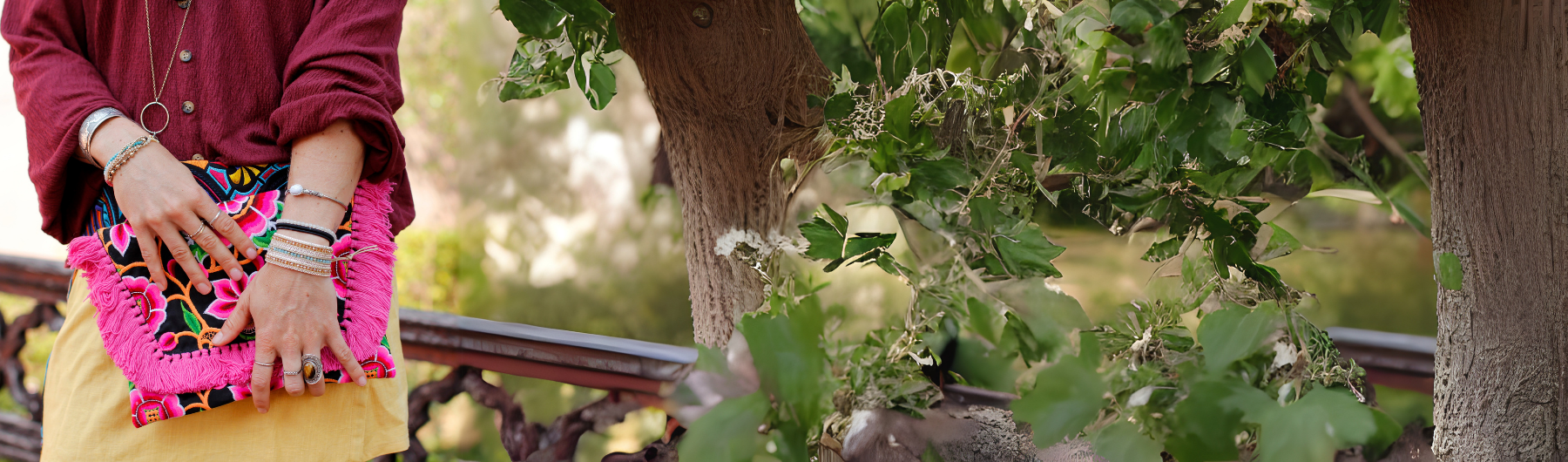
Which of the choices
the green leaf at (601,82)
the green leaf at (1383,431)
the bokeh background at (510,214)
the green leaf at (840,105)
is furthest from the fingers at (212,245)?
the bokeh background at (510,214)

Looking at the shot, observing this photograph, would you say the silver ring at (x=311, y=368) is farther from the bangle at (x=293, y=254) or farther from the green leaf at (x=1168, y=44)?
the green leaf at (x=1168, y=44)

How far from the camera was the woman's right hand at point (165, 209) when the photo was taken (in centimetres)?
49

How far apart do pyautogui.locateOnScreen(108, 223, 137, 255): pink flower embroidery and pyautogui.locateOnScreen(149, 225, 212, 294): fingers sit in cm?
3

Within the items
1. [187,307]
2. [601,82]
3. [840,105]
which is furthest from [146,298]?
[840,105]

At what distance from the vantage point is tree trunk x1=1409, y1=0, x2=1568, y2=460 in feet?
1.18

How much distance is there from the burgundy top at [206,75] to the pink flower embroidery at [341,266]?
0.18ft

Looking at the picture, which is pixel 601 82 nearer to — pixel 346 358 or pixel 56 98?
pixel 346 358

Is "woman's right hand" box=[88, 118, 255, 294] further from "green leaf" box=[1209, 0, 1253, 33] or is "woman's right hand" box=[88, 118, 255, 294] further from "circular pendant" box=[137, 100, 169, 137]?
"green leaf" box=[1209, 0, 1253, 33]

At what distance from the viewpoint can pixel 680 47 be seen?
1.65ft

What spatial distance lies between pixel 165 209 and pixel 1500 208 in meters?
0.73

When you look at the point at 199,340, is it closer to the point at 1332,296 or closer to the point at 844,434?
the point at 844,434

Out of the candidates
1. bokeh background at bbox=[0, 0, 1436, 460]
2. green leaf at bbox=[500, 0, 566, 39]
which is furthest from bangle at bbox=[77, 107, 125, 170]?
bokeh background at bbox=[0, 0, 1436, 460]

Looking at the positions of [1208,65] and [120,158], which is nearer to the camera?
[1208,65]

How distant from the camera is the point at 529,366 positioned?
1.14 m
